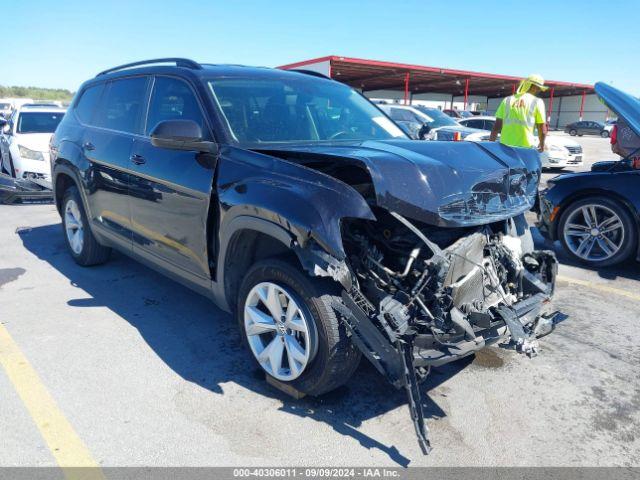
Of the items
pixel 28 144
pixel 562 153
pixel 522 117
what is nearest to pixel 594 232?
pixel 522 117

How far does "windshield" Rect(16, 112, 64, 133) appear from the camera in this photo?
10.2 meters

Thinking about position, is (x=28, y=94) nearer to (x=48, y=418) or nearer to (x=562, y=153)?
(x=562, y=153)

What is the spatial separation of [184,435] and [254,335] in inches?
27.0

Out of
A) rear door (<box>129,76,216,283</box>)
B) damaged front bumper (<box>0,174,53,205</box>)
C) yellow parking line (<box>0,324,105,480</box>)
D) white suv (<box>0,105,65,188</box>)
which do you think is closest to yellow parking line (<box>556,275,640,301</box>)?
rear door (<box>129,76,216,283</box>)

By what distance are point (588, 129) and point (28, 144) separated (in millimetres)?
41413

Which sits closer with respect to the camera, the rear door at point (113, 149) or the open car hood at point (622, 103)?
the rear door at point (113, 149)

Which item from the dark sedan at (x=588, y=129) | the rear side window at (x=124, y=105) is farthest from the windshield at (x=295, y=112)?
the dark sedan at (x=588, y=129)

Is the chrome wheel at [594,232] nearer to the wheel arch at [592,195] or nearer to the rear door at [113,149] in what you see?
the wheel arch at [592,195]

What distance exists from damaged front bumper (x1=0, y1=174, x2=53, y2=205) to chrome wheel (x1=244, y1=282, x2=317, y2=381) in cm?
690

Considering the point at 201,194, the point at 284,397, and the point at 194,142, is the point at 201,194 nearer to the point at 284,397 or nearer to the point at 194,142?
the point at 194,142

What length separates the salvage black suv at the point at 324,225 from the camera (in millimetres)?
2590

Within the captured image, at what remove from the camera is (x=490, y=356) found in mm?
3588

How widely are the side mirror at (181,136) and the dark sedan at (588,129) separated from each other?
42.9 meters

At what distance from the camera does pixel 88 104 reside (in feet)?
17.0
